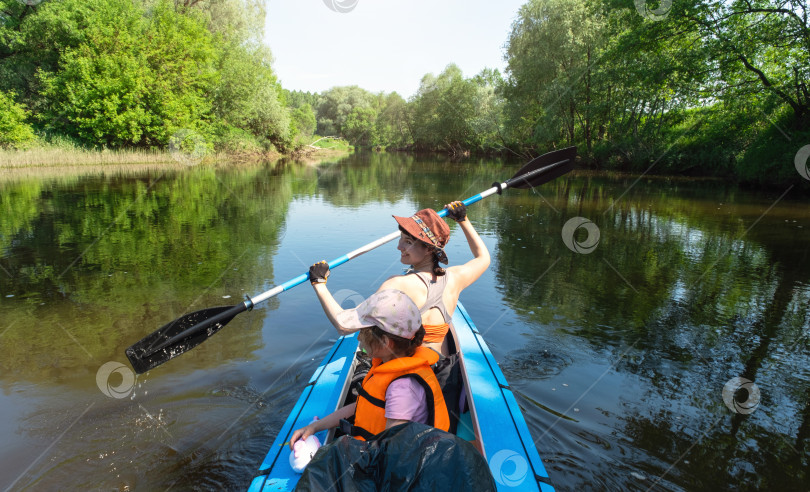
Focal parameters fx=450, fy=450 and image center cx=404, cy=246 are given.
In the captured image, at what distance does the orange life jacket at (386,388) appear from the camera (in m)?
2.04

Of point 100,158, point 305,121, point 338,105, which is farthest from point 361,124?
point 100,158

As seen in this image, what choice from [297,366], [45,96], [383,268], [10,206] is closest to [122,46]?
[45,96]

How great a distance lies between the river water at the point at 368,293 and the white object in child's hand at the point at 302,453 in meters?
0.85

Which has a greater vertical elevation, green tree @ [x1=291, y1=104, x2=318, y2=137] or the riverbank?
green tree @ [x1=291, y1=104, x2=318, y2=137]

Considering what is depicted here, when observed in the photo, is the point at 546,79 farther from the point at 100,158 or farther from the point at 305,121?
the point at 305,121

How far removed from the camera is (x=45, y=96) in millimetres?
24922

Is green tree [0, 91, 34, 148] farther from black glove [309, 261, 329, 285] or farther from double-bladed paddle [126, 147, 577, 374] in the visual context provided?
black glove [309, 261, 329, 285]

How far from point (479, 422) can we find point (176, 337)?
7.41 ft

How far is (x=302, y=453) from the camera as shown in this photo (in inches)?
89.6

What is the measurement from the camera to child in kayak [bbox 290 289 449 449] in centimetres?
202

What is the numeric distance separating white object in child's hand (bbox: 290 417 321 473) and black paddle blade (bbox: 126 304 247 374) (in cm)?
140

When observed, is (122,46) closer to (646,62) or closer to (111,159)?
(111,159)

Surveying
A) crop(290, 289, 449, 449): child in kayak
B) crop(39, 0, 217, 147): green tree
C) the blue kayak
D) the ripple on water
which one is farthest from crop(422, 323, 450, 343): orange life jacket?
crop(39, 0, 217, 147): green tree

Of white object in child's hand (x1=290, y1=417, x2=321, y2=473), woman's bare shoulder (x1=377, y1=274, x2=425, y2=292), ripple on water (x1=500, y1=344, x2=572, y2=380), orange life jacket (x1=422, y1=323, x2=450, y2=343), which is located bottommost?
ripple on water (x1=500, y1=344, x2=572, y2=380)
